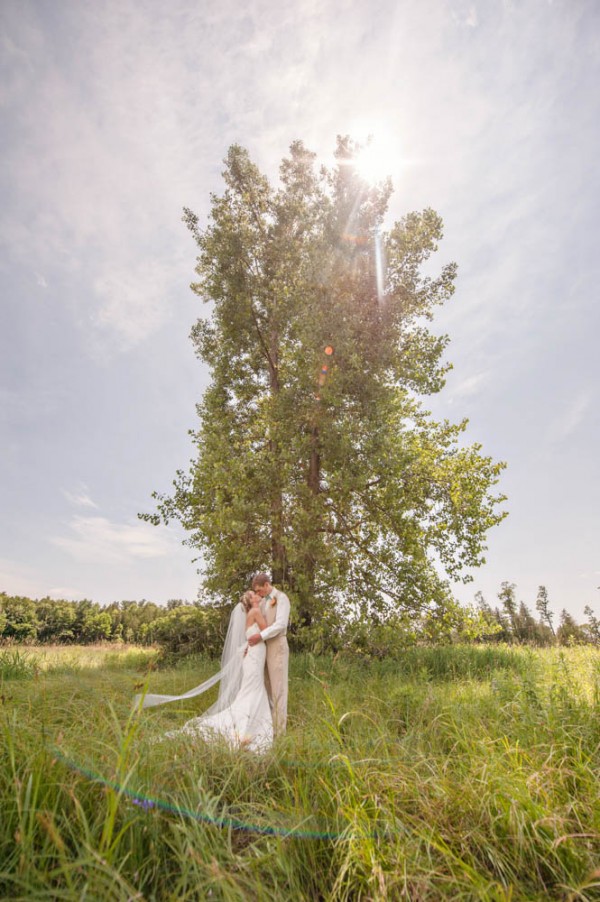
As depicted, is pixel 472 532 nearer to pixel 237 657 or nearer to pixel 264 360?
pixel 237 657

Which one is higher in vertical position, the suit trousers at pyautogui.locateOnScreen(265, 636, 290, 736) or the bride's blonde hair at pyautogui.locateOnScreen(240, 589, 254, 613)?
the bride's blonde hair at pyautogui.locateOnScreen(240, 589, 254, 613)

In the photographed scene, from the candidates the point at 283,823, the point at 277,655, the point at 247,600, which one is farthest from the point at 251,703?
the point at 283,823

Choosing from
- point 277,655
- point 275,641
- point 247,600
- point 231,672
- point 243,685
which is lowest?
point 243,685

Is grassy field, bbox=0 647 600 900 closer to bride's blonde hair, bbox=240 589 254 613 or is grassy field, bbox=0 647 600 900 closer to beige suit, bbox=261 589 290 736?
beige suit, bbox=261 589 290 736

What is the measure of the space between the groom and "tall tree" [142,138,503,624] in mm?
4278

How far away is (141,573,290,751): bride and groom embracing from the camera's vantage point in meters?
7.32

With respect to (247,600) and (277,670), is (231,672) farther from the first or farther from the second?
(247,600)

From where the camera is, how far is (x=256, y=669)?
7.77m

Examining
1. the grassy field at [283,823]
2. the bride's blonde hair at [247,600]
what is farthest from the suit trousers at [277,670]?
the grassy field at [283,823]

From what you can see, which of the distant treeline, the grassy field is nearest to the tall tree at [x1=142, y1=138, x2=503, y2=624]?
the distant treeline

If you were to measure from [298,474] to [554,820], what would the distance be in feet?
43.1

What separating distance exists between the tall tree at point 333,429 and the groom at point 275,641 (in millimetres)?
4278

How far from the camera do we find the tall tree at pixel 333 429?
13.3 metres

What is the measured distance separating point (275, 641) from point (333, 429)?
266 inches
